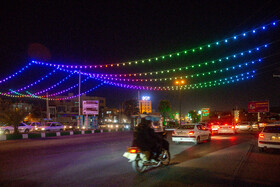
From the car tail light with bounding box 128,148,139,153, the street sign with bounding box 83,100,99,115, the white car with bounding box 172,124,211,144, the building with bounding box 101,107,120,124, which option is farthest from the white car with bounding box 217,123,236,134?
the building with bounding box 101,107,120,124

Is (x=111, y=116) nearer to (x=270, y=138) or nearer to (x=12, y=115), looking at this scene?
(x=12, y=115)

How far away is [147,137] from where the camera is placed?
315 inches

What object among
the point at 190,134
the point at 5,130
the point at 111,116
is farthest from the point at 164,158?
the point at 111,116

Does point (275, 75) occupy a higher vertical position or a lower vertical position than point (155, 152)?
higher

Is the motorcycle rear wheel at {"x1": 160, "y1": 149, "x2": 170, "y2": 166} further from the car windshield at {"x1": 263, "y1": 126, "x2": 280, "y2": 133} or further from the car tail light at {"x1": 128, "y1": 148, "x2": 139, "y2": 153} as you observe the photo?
the car windshield at {"x1": 263, "y1": 126, "x2": 280, "y2": 133}

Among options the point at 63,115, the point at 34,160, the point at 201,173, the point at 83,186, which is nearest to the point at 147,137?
the point at 201,173

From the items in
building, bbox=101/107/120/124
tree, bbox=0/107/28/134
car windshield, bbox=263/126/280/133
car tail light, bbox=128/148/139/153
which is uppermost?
tree, bbox=0/107/28/134

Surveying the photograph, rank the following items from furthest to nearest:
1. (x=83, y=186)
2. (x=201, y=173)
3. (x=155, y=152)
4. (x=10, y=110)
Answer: (x=10, y=110) < (x=155, y=152) < (x=201, y=173) < (x=83, y=186)

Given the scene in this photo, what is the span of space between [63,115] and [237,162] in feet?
259

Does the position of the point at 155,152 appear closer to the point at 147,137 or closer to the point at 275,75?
the point at 147,137

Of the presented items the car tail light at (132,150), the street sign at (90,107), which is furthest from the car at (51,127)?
the car tail light at (132,150)

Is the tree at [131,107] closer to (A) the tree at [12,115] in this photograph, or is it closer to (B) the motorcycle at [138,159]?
(A) the tree at [12,115]

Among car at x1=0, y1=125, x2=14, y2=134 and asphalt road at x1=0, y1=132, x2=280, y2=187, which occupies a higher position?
asphalt road at x1=0, y1=132, x2=280, y2=187

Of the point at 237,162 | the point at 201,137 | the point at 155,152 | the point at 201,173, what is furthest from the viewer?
the point at 201,137
